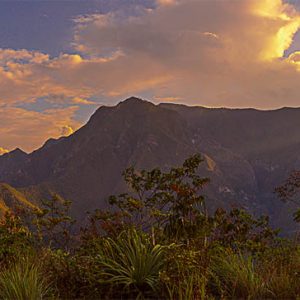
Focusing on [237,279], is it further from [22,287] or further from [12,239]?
[12,239]

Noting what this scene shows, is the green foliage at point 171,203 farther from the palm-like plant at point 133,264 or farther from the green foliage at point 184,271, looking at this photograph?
the green foliage at point 184,271

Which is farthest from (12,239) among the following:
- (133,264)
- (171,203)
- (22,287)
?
(171,203)

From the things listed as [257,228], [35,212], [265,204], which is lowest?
[265,204]

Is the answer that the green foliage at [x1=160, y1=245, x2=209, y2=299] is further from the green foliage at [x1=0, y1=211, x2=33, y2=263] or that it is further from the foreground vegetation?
the green foliage at [x1=0, y1=211, x2=33, y2=263]

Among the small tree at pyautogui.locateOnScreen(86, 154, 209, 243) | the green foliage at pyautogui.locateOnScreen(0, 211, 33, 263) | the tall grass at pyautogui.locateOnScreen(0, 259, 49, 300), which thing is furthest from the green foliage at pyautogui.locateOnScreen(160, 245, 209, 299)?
the green foliage at pyautogui.locateOnScreen(0, 211, 33, 263)

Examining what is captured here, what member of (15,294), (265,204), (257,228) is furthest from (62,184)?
(15,294)

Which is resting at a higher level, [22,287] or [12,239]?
[12,239]

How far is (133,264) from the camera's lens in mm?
7387

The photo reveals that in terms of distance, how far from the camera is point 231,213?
54.3 feet

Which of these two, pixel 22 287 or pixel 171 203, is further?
pixel 171 203

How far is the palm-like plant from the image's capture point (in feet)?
23.5

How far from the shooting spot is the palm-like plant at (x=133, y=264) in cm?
717

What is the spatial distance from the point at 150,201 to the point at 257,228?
7021mm

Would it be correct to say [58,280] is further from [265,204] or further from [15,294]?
[265,204]
